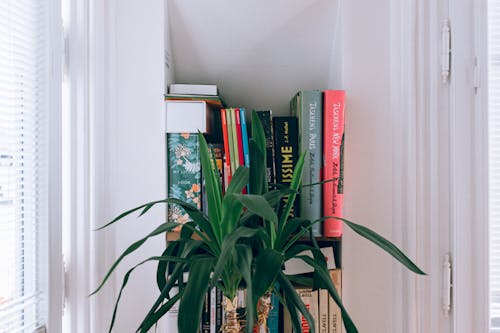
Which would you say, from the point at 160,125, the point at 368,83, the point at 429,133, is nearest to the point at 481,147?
the point at 429,133

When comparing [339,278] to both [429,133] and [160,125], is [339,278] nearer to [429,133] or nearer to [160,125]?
[429,133]

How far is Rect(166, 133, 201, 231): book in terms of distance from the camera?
41.8 inches

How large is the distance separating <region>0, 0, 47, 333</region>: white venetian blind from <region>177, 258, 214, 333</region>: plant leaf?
34cm

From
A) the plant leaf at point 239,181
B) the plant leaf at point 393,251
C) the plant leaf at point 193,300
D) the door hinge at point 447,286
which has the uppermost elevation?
the plant leaf at point 239,181

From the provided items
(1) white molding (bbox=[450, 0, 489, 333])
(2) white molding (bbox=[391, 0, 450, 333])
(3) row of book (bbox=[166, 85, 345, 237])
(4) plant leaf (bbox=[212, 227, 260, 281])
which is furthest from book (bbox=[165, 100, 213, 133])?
(1) white molding (bbox=[450, 0, 489, 333])

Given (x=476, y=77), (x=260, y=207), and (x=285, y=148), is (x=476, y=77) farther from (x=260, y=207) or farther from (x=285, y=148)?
(x=260, y=207)

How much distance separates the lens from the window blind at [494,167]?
101 cm

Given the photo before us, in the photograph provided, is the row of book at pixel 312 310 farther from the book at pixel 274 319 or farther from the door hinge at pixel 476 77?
the door hinge at pixel 476 77

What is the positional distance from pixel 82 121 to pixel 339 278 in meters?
0.75

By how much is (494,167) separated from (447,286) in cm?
32

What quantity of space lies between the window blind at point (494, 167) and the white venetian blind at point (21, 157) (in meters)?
1.02

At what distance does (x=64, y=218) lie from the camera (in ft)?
3.23

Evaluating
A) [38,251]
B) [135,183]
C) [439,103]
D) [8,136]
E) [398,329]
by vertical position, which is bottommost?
[398,329]

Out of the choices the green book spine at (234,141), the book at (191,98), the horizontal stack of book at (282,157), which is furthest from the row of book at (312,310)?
the book at (191,98)
